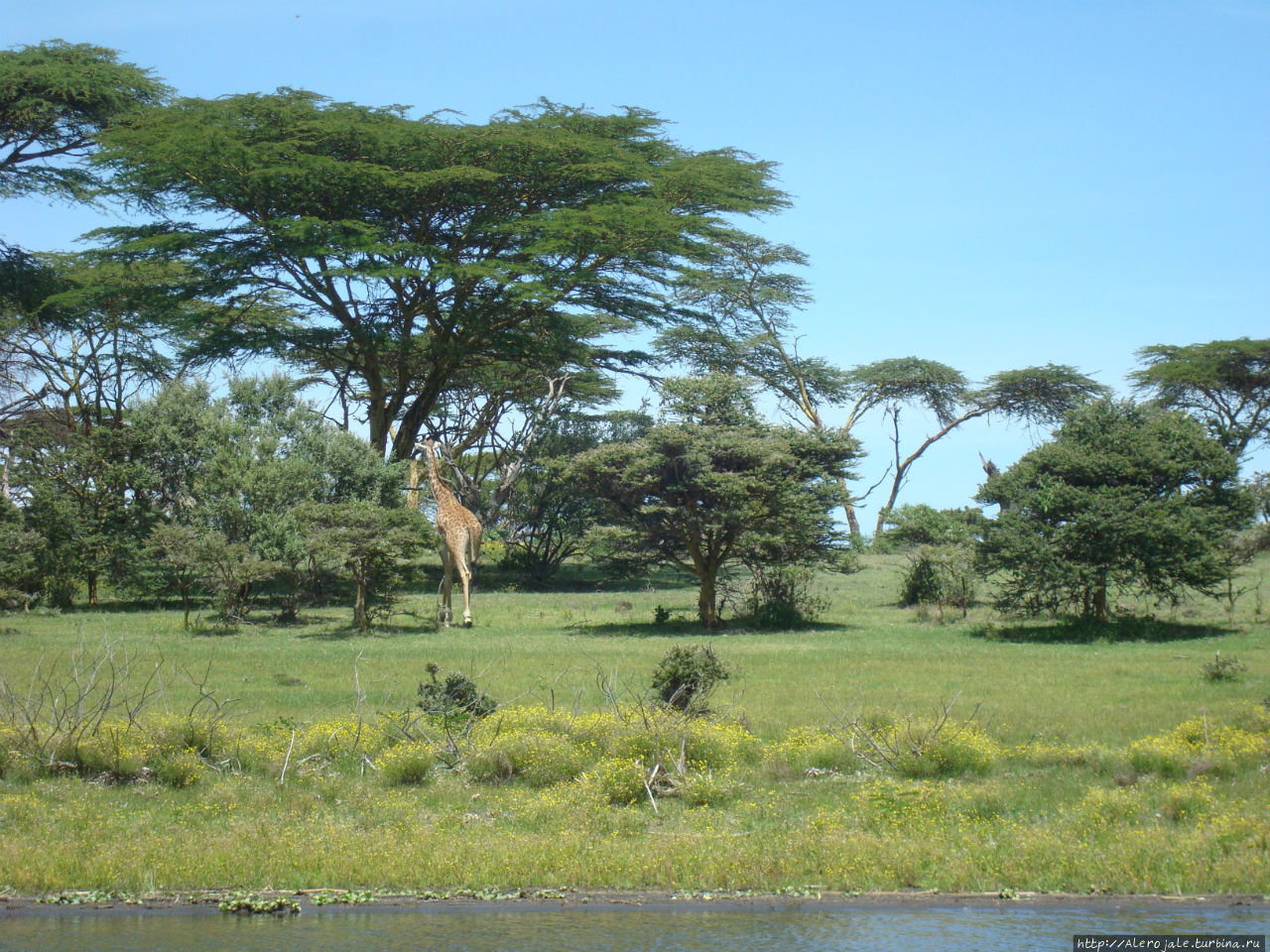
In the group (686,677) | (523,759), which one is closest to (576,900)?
(523,759)

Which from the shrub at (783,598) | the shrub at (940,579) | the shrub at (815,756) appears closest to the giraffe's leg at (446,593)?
the shrub at (783,598)

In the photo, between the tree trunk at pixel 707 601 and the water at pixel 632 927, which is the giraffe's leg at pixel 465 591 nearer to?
the tree trunk at pixel 707 601

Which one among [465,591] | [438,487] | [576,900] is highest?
[438,487]

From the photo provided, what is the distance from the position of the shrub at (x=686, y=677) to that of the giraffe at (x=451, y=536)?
1047 centimetres

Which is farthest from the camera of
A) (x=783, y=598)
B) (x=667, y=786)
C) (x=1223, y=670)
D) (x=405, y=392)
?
(x=405, y=392)

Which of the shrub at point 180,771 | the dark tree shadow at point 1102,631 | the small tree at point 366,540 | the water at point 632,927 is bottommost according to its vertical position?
the water at point 632,927

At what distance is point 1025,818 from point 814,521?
561 inches

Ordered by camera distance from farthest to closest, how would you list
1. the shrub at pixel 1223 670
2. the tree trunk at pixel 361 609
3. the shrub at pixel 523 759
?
the tree trunk at pixel 361 609, the shrub at pixel 1223 670, the shrub at pixel 523 759

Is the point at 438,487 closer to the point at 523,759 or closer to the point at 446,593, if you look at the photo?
the point at 446,593

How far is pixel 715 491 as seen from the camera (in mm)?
22812

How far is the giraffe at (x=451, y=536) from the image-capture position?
23406 millimetres

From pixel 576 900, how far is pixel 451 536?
15.6 metres

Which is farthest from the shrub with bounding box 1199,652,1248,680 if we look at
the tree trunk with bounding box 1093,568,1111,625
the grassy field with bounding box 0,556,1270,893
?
the tree trunk with bounding box 1093,568,1111,625

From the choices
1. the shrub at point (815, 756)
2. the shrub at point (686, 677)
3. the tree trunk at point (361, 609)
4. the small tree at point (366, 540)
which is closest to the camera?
the shrub at point (815, 756)
